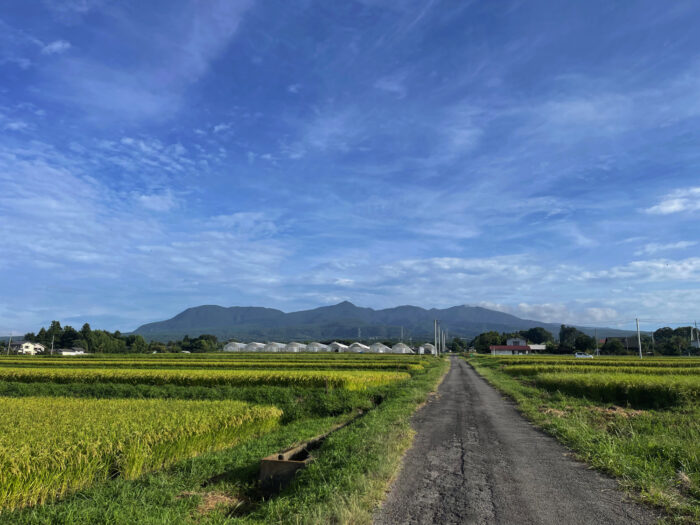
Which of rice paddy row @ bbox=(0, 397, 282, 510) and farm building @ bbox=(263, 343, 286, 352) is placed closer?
rice paddy row @ bbox=(0, 397, 282, 510)

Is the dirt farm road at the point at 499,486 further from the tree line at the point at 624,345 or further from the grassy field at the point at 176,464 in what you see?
the tree line at the point at 624,345

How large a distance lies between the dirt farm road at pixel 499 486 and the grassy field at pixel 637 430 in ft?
1.60

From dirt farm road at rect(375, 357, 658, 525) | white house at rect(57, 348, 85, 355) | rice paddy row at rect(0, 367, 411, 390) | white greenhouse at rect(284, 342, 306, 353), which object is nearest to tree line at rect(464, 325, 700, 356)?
white greenhouse at rect(284, 342, 306, 353)

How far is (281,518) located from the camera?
6004 mm

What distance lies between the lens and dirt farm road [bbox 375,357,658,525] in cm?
611

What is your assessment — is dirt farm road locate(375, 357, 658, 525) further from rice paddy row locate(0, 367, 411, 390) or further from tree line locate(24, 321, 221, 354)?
tree line locate(24, 321, 221, 354)

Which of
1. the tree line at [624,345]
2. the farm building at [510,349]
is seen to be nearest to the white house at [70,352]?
the farm building at [510,349]

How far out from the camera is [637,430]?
41.8 ft

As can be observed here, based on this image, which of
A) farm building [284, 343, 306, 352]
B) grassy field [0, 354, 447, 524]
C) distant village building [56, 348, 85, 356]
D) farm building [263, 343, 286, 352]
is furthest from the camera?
farm building [284, 343, 306, 352]

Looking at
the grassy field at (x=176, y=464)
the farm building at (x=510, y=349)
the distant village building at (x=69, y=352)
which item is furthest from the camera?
the farm building at (x=510, y=349)

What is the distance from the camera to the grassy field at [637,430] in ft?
23.5

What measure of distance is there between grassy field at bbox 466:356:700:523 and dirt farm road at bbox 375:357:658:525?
49cm

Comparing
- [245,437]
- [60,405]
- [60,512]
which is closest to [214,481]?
[60,512]

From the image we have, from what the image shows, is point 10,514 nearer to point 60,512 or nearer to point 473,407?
point 60,512
